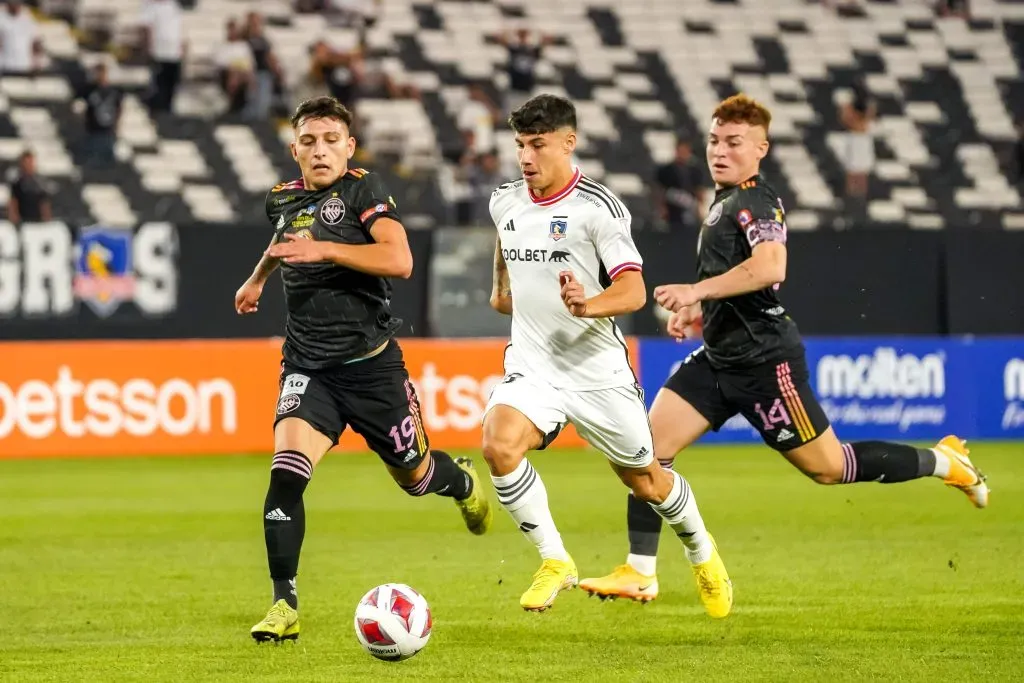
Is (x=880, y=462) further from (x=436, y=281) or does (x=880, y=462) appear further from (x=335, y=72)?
(x=335, y=72)

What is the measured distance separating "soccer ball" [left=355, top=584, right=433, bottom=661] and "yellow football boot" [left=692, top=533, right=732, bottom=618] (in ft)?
→ 5.26

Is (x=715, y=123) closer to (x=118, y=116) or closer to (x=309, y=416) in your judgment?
(x=309, y=416)

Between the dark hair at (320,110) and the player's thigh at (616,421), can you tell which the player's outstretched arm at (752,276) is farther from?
the dark hair at (320,110)

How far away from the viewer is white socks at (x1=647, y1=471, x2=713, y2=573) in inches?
309

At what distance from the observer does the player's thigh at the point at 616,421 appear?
753 centimetres

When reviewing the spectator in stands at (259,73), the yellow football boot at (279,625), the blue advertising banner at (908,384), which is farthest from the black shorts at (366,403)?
the spectator in stands at (259,73)

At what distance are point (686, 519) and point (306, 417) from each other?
1.76 m

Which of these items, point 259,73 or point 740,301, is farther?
point 259,73

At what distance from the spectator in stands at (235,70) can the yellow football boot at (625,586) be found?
16.4m

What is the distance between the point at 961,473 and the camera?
9031 mm

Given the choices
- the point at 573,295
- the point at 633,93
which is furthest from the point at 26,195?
the point at 573,295

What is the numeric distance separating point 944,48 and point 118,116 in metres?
13.9

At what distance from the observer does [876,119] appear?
90.2 ft

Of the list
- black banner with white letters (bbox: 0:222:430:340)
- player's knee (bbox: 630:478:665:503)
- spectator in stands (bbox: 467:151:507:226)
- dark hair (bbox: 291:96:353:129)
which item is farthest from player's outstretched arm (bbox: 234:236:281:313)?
spectator in stands (bbox: 467:151:507:226)
